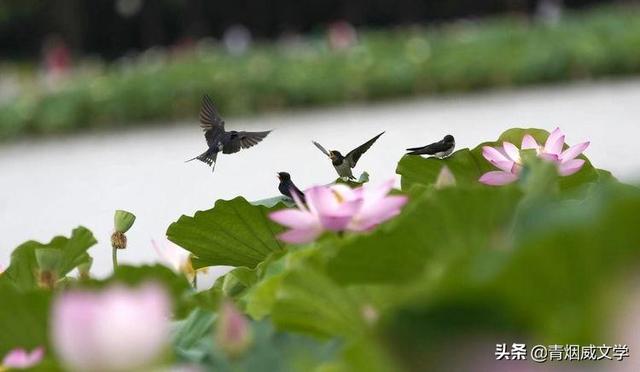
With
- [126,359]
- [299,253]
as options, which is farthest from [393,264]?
[126,359]

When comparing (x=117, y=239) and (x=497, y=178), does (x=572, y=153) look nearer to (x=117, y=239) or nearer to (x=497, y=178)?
(x=497, y=178)

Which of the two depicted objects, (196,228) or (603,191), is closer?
(603,191)

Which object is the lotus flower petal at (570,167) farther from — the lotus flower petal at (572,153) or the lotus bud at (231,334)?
the lotus bud at (231,334)

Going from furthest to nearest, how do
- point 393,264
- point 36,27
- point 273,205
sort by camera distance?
point 36,27 → point 273,205 → point 393,264

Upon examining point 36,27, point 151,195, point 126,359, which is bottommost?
point 126,359

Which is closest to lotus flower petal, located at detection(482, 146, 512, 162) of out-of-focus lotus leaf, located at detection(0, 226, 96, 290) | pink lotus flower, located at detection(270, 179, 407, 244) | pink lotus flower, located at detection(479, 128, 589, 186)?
pink lotus flower, located at detection(479, 128, 589, 186)

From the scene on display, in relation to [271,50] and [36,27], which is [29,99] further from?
[36,27]
